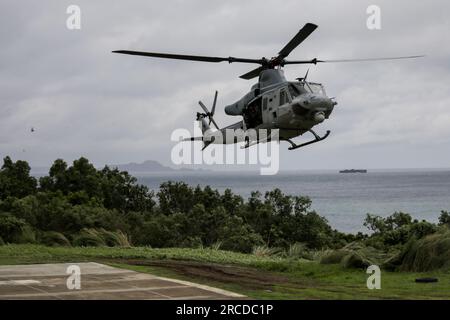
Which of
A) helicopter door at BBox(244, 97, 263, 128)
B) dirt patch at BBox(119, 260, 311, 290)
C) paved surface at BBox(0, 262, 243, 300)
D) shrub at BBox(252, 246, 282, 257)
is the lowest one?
shrub at BBox(252, 246, 282, 257)

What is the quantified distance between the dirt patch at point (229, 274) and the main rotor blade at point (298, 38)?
5.37 meters

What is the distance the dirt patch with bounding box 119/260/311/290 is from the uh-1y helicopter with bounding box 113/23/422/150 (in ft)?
10.7

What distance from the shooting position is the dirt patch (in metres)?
12.9

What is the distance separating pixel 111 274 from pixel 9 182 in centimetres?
2344

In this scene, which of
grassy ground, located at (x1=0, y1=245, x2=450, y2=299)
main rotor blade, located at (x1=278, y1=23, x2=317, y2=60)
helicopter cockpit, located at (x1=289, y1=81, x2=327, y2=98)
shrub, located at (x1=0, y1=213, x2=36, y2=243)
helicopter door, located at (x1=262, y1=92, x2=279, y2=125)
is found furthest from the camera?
shrub, located at (x1=0, y1=213, x2=36, y2=243)

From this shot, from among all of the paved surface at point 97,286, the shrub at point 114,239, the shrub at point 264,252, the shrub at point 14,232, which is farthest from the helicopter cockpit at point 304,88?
the shrub at point 14,232

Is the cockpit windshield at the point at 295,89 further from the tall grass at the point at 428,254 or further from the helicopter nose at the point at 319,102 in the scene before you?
the tall grass at the point at 428,254

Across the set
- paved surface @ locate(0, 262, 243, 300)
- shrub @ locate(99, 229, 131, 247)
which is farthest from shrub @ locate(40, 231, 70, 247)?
paved surface @ locate(0, 262, 243, 300)

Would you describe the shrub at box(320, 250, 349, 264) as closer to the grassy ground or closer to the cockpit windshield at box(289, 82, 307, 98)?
the grassy ground

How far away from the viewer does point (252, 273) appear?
15.1 metres

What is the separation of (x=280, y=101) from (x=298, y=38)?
6.24ft

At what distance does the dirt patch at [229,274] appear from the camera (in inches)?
507
